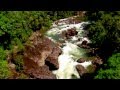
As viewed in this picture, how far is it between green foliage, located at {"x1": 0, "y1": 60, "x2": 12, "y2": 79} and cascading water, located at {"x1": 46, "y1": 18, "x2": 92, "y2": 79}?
2.80m

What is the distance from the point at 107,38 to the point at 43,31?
456 cm

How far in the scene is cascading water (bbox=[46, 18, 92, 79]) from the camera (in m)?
15.0

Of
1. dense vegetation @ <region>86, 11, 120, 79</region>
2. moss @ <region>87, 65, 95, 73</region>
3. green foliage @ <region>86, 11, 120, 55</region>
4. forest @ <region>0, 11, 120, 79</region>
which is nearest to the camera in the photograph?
forest @ <region>0, 11, 120, 79</region>

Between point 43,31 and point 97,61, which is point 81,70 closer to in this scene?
point 97,61

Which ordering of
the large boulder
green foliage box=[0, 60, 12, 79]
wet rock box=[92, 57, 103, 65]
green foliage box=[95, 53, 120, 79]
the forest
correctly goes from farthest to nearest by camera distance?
wet rock box=[92, 57, 103, 65], the large boulder, the forest, green foliage box=[0, 60, 12, 79], green foliage box=[95, 53, 120, 79]

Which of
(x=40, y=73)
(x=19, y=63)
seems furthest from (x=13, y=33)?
(x=40, y=73)

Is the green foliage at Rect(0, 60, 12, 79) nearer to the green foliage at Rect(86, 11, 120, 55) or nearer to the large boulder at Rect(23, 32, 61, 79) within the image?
the large boulder at Rect(23, 32, 61, 79)

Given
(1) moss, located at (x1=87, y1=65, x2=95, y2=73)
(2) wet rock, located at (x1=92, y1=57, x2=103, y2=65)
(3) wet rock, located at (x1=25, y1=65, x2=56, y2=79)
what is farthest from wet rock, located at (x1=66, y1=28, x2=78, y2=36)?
(3) wet rock, located at (x1=25, y1=65, x2=56, y2=79)

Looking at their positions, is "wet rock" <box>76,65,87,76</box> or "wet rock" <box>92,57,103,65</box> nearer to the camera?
"wet rock" <box>76,65,87,76</box>

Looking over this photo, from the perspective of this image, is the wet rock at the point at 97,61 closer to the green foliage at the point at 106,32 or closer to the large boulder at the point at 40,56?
the green foliage at the point at 106,32

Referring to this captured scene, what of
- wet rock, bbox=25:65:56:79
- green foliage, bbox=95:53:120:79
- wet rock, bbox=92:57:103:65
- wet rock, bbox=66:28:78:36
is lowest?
wet rock, bbox=25:65:56:79

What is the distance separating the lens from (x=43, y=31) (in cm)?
1861

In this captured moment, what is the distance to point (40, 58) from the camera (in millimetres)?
15344
